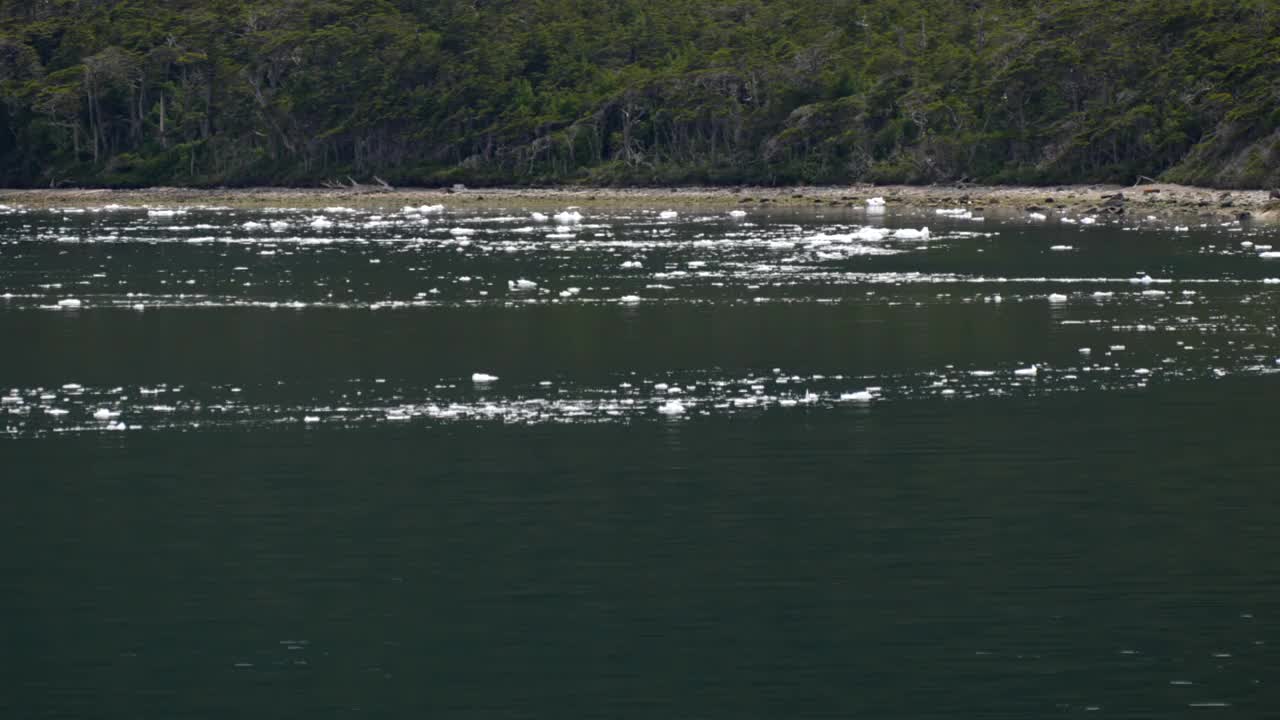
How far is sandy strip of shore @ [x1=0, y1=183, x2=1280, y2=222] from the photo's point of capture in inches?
2874

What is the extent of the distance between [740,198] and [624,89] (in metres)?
15.4

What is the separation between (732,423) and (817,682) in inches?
403

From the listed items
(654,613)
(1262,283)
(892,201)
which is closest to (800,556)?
(654,613)

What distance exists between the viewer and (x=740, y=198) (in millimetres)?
90688

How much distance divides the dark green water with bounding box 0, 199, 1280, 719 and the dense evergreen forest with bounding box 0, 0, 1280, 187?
5344cm

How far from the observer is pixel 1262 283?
39812 millimetres

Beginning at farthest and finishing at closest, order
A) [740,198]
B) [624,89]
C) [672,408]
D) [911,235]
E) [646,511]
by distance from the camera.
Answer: [624,89], [740,198], [911,235], [672,408], [646,511]

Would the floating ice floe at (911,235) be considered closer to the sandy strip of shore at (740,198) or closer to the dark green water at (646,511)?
the sandy strip of shore at (740,198)

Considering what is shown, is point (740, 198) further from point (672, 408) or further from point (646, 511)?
point (646, 511)

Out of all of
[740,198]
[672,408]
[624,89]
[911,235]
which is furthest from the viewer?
[624,89]

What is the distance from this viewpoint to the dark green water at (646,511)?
13.1 m

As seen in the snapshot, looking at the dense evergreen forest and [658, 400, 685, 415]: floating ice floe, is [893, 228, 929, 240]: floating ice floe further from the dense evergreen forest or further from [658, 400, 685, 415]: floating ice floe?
[658, 400, 685, 415]: floating ice floe

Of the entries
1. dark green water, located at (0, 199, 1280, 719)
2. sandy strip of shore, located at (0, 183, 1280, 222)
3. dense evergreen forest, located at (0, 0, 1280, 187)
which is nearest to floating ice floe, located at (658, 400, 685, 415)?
dark green water, located at (0, 199, 1280, 719)

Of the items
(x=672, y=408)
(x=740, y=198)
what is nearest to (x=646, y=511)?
(x=672, y=408)
